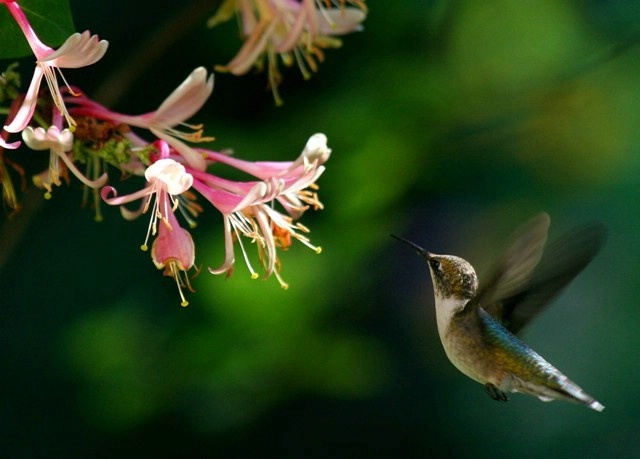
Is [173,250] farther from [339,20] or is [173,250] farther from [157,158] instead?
[339,20]

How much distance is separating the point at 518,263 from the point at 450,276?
2.8 inches

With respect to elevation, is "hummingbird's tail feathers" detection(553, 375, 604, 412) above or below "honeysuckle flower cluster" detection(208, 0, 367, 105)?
below

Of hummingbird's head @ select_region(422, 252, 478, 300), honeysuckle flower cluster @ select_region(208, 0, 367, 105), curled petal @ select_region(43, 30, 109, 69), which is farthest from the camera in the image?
honeysuckle flower cluster @ select_region(208, 0, 367, 105)

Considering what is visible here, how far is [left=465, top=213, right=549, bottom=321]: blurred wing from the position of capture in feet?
3.77

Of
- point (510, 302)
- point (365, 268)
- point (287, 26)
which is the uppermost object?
point (287, 26)

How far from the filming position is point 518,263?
3.81ft

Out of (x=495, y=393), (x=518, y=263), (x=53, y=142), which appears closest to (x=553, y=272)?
(x=518, y=263)

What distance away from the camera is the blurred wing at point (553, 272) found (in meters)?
1.14

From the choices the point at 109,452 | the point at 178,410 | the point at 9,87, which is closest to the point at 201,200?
the point at 178,410

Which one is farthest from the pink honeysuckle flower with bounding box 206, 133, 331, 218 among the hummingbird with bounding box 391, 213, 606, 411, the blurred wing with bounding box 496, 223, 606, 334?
the blurred wing with bounding box 496, 223, 606, 334

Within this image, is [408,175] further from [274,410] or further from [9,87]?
[9,87]

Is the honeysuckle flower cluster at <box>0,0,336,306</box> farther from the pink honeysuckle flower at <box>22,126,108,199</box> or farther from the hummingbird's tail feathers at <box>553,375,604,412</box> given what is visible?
the hummingbird's tail feathers at <box>553,375,604,412</box>

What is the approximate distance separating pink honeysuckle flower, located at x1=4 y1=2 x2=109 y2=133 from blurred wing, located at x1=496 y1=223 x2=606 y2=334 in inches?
19.7

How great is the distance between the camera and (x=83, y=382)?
202 cm
